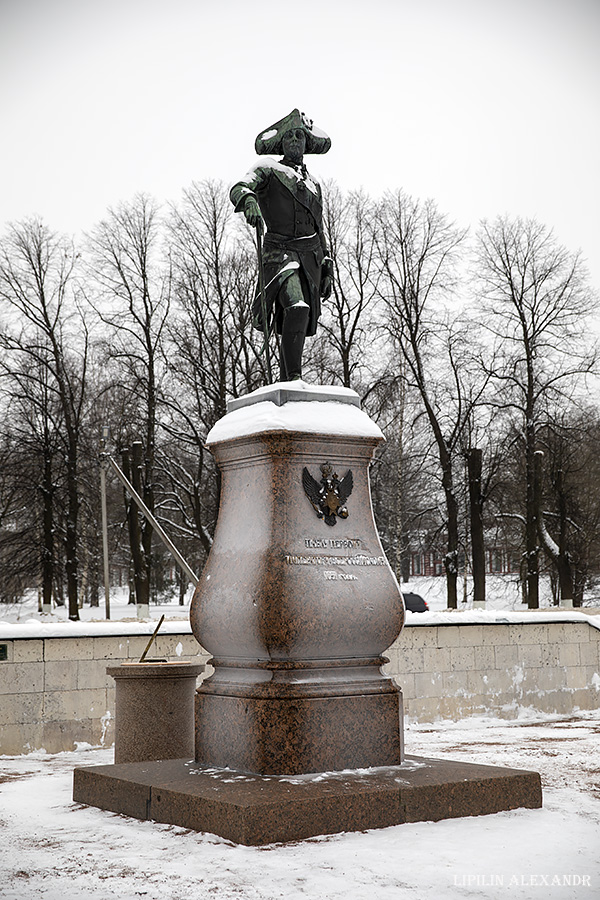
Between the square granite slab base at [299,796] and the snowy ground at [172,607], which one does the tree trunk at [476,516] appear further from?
the square granite slab base at [299,796]

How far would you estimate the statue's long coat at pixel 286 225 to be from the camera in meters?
7.56

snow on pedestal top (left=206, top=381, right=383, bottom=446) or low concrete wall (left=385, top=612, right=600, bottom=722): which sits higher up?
snow on pedestal top (left=206, top=381, right=383, bottom=446)

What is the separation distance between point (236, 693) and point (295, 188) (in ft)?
12.0

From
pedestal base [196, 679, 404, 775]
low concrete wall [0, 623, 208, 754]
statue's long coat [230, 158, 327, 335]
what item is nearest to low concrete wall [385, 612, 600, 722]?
low concrete wall [0, 623, 208, 754]

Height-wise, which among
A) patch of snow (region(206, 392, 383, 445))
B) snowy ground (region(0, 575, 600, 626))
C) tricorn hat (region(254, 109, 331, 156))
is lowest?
snowy ground (region(0, 575, 600, 626))

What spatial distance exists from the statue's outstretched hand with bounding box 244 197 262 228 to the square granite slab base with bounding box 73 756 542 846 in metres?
3.62

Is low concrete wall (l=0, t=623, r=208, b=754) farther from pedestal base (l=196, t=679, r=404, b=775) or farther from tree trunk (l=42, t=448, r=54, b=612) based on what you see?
tree trunk (l=42, t=448, r=54, b=612)

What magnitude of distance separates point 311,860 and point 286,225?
4605mm

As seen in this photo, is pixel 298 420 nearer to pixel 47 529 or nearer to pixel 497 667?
pixel 497 667

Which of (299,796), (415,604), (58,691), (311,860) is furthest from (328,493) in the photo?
(415,604)

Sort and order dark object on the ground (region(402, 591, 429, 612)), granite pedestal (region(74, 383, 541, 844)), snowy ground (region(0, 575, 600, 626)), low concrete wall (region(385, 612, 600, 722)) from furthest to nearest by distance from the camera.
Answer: snowy ground (region(0, 575, 600, 626))
dark object on the ground (region(402, 591, 429, 612))
low concrete wall (region(385, 612, 600, 722))
granite pedestal (region(74, 383, 541, 844))

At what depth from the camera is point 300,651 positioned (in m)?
6.08

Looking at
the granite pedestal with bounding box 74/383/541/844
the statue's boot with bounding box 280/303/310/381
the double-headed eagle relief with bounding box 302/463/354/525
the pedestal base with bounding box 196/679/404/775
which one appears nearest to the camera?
the granite pedestal with bounding box 74/383/541/844

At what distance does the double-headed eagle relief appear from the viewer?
6.44 meters
